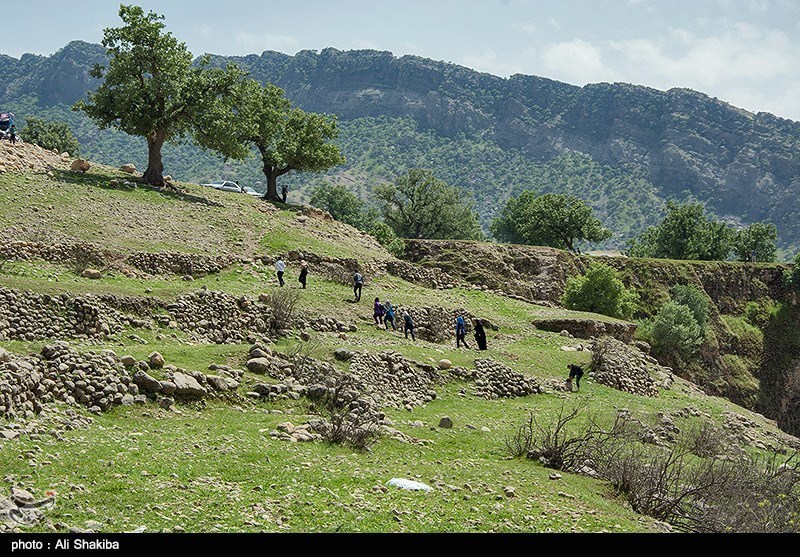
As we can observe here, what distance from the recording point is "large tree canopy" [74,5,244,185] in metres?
41.1

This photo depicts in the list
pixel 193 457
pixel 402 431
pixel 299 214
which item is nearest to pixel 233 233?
pixel 299 214

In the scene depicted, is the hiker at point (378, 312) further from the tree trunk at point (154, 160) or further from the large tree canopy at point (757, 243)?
the large tree canopy at point (757, 243)

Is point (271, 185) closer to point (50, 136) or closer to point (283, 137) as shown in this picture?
point (283, 137)

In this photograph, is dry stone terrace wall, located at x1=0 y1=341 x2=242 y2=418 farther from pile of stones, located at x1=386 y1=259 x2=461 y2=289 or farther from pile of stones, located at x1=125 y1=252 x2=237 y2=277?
pile of stones, located at x1=386 y1=259 x2=461 y2=289

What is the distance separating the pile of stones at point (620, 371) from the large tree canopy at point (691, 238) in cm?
4445

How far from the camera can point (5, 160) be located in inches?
1470

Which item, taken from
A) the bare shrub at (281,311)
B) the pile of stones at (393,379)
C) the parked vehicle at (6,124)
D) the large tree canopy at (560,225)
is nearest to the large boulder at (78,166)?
the parked vehicle at (6,124)

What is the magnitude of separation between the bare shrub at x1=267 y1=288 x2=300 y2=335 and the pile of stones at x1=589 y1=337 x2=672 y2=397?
1223 centimetres

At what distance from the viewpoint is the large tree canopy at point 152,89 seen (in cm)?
4106

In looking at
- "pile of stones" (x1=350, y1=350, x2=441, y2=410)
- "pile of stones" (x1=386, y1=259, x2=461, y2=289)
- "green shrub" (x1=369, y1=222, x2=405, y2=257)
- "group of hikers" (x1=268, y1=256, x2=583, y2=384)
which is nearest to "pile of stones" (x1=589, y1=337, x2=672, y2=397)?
"group of hikers" (x1=268, y1=256, x2=583, y2=384)

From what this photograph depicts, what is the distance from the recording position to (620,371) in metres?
29.8

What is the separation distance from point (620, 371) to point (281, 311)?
1402 centimetres

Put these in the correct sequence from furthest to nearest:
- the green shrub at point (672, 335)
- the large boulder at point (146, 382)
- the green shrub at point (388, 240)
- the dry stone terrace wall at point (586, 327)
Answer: the green shrub at point (388, 240), the green shrub at point (672, 335), the dry stone terrace wall at point (586, 327), the large boulder at point (146, 382)

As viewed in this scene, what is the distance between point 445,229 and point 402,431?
169 ft
